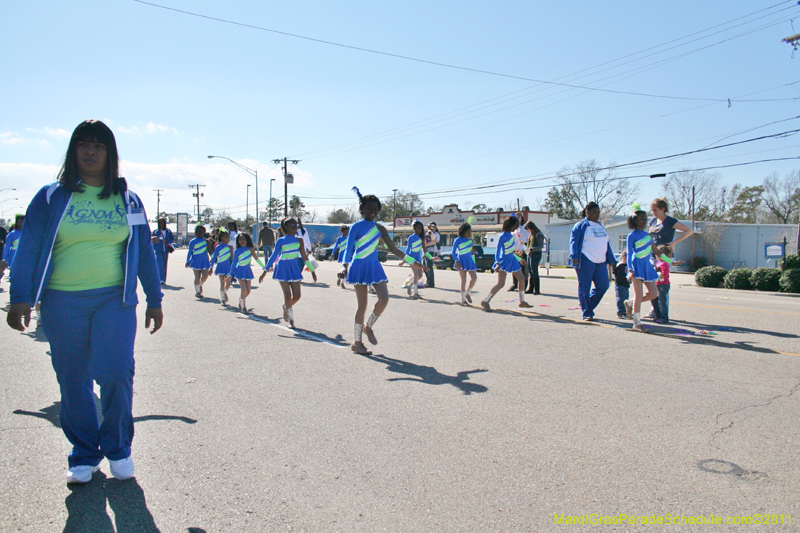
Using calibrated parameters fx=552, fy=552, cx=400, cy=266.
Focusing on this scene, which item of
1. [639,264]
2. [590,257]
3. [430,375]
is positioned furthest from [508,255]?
[430,375]

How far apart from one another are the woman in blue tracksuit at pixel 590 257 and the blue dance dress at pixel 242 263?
6.27 meters

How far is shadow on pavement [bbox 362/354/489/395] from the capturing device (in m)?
5.14

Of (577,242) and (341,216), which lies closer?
(577,242)

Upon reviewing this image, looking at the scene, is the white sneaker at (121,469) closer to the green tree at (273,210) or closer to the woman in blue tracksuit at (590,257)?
the woman in blue tracksuit at (590,257)

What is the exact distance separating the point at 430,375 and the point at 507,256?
5.72m

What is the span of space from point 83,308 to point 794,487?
4.11 metres

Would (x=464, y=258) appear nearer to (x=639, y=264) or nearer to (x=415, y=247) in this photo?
(x=415, y=247)

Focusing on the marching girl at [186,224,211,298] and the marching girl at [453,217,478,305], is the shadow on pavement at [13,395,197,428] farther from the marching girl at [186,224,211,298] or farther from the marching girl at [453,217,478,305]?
the marching girl at [186,224,211,298]

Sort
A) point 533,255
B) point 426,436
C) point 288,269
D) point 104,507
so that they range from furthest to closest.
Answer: point 533,255 → point 288,269 → point 426,436 → point 104,507

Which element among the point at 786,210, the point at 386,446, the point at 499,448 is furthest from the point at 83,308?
the point at 786,210

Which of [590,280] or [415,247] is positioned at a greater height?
[415,247]

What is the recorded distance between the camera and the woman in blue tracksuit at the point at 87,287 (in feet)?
9.98

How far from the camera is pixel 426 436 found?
3.92 m

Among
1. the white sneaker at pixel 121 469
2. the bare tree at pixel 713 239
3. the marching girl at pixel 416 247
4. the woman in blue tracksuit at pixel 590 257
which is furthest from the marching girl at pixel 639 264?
the bare tree at pixel 713 239
